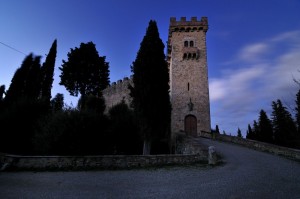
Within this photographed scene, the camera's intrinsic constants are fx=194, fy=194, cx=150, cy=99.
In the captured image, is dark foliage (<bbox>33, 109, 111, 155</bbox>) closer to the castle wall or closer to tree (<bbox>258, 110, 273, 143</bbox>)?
the castle wall

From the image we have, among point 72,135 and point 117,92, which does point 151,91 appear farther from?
point 117,92

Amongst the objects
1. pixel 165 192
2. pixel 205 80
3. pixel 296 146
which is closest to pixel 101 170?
pixel 165 192

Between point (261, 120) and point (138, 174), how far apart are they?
1327 inches

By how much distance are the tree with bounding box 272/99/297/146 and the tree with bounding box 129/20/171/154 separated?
958 inches

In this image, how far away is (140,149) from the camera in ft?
49.6

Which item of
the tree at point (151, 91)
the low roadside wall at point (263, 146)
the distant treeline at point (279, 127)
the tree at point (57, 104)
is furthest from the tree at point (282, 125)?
the tree at point (57, 104)

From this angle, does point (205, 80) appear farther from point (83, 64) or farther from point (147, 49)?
point (83, 64)

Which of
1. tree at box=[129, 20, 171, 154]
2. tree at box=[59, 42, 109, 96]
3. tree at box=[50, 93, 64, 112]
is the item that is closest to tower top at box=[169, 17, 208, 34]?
tree at box=[129, 20, 171, 154]

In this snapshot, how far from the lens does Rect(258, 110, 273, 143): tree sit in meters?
31.3

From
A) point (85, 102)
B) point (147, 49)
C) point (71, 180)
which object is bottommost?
point (71, 180)

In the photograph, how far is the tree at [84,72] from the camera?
21812 mm

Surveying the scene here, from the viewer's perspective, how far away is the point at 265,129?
32719 millimetres

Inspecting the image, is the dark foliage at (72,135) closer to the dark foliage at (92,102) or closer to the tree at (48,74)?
the dark foliage at (92,102)

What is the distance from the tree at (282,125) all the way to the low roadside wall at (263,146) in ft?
54.1
